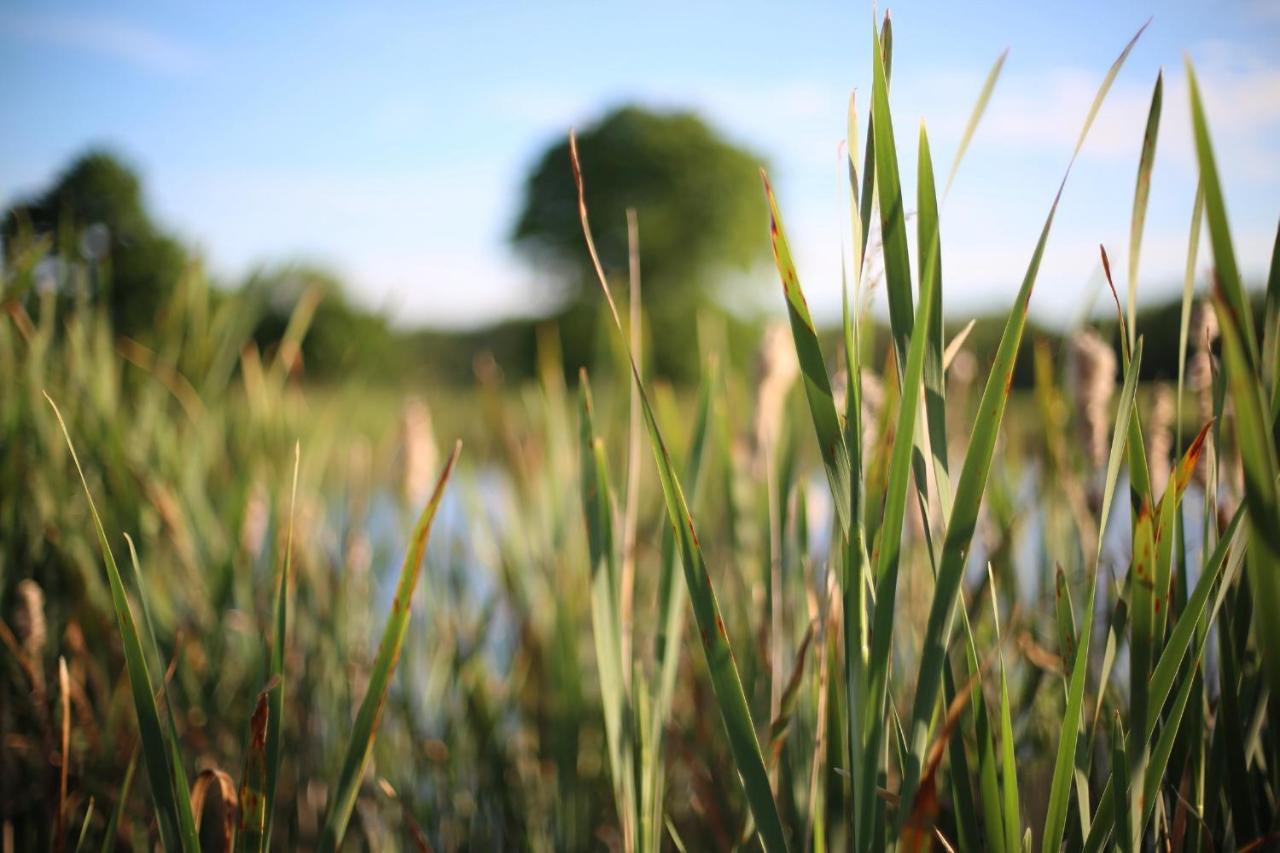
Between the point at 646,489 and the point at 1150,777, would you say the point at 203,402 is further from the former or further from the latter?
the point at 1150,777

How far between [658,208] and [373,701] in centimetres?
1435

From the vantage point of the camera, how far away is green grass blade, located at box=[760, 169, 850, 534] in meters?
0.27

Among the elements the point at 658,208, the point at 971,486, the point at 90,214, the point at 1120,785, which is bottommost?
the point at 1120,785

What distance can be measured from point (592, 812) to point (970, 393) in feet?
1.78

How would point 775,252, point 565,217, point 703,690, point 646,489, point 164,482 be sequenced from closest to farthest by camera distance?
point 775,252
point 703,690
point 164,482
point 646,489
point 565,217

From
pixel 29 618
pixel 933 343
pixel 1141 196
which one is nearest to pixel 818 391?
pixel 933 343

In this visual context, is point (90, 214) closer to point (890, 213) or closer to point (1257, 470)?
point (890, 213)

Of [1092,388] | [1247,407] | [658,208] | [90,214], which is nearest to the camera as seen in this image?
[1247,407]

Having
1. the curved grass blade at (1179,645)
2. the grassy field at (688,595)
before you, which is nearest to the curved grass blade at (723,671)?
the grassy field at (688,595)

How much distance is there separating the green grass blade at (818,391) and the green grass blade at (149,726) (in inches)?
9.3

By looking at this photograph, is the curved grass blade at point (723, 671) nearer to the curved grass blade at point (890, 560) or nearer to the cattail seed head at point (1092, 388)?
the curved grass blade at point (890, 560)

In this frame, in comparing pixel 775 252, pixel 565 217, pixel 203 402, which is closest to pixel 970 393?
pixel 775 252

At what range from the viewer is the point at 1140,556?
281mm

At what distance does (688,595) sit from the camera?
1.28ft
